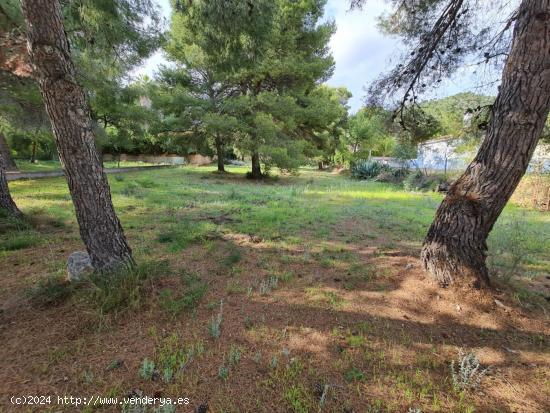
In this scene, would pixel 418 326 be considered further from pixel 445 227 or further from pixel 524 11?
pixel 524 11

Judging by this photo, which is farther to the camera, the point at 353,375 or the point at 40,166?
the point at 40,166

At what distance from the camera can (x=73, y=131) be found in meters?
2.20

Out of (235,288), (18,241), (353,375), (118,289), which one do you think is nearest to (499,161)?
(353,375)

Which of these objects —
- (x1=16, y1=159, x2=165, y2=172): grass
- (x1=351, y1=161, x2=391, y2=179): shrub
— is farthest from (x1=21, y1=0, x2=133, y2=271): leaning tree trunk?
(x1=351, y1=161, x2=391, y2=179): shrub

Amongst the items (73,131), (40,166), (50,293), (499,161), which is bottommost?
(50,293)

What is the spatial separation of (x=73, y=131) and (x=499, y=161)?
357 centimetres

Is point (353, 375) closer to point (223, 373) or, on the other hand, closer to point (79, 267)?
point (223, 373)

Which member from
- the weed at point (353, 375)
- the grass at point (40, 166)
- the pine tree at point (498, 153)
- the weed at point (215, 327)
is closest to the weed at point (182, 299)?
the weed at point (215, 327)

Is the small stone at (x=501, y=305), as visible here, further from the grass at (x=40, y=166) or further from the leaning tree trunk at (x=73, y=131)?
the grass at (x=40, y=166)

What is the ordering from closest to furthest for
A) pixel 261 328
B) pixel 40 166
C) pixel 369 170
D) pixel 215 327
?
pixel 215 327 < pixel 261 328 < pixel 369 170 < pixel 40 166

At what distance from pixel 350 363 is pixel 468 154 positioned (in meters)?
12.5

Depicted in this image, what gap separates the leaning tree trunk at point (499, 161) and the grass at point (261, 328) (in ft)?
1.13

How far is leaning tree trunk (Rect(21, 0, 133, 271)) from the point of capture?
201 centimetres

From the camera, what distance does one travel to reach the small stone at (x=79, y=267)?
2474 mm
